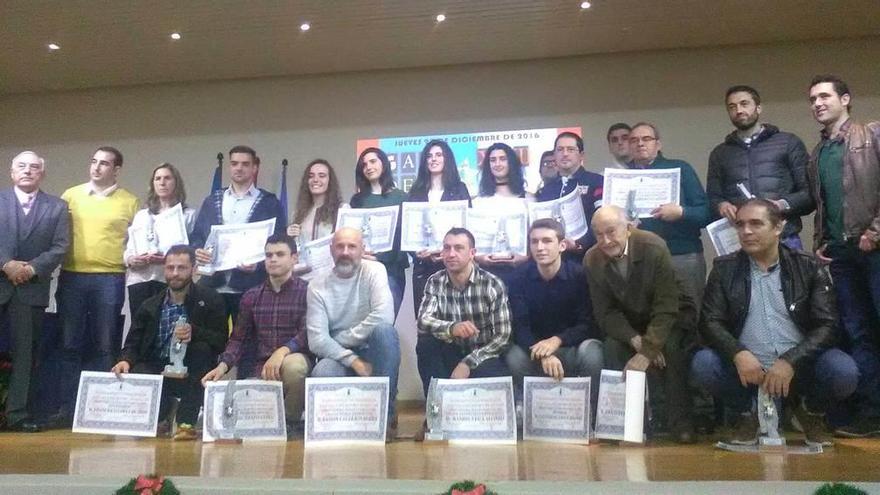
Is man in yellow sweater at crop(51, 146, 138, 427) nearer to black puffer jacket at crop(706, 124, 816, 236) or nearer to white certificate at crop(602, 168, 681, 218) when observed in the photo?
white certificate at crop(602, 168, 681, 218)

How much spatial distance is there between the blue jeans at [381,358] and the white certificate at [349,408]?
0.17 m

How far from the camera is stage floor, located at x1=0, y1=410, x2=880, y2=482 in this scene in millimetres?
2617

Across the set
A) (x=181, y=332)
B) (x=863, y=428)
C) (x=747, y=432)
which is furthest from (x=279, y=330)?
(x=863, y=428)

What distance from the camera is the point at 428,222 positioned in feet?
14.3

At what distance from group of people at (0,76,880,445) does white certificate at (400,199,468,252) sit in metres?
0.10

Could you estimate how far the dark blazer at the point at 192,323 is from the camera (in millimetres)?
4112

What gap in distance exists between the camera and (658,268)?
11.4 ft

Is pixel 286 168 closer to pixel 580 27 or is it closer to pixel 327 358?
pixel 580 27

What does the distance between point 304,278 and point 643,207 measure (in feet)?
6.72

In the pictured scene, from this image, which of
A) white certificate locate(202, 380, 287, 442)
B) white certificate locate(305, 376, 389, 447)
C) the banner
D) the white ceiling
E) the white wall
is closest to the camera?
white certificate locate(305, 376, 389, 447)

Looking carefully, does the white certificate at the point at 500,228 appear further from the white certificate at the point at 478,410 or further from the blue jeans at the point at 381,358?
the white certificate at the point at 478,410

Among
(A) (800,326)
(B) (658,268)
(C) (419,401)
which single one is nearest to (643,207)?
(B) (658,268)

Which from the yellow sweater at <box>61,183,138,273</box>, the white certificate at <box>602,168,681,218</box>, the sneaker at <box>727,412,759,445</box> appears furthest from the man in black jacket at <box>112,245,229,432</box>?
the sneaker at <box>727,412,759,445</box>

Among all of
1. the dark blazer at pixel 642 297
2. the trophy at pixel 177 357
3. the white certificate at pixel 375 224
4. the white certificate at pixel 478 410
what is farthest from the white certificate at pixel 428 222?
the trophy at pixel 177 357
